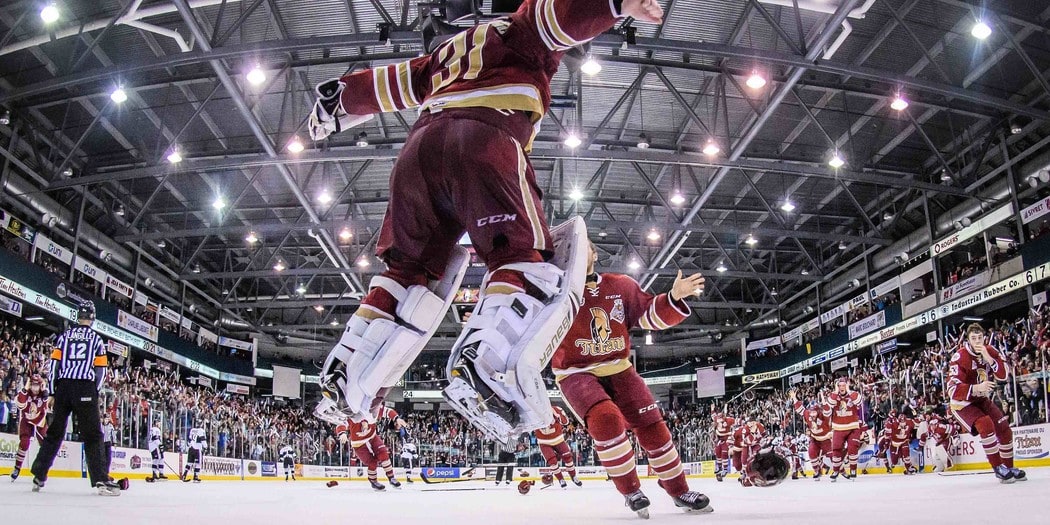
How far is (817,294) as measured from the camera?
28.3 metres

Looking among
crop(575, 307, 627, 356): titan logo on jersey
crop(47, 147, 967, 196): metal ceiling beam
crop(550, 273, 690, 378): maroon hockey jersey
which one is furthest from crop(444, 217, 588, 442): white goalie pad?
crop(47, 147, 967, 196): metal ceiling beam

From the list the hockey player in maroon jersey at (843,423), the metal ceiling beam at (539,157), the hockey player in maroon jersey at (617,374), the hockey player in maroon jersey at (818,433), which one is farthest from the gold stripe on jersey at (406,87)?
the hockey player in maroon jersey at (818,433)

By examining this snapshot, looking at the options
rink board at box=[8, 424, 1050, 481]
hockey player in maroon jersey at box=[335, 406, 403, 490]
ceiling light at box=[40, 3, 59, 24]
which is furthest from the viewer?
rink board at box=[8, 424, 1050, 481]

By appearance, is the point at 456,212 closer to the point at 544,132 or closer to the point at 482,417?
the point at 482,417

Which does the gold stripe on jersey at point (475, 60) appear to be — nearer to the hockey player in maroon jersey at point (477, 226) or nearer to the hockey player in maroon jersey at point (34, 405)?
the hockey player in maroon jersey at point (477, 226)

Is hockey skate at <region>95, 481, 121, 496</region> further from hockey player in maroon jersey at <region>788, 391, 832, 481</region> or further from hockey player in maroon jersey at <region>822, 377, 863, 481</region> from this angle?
hockey player in maroon jersey at <region>788, 391, 832, 481</region>

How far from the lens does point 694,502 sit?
3.65 metres

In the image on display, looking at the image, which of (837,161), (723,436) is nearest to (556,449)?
(723,436)

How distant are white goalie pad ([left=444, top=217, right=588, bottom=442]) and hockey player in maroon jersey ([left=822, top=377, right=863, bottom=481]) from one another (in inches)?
481

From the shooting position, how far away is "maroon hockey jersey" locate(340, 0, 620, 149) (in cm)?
226

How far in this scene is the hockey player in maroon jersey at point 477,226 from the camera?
2078mm

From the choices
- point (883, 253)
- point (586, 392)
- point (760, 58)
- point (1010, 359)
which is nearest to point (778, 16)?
point (760, 58)

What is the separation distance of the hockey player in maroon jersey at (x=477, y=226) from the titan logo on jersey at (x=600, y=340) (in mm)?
2072

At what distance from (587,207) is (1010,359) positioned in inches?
430
